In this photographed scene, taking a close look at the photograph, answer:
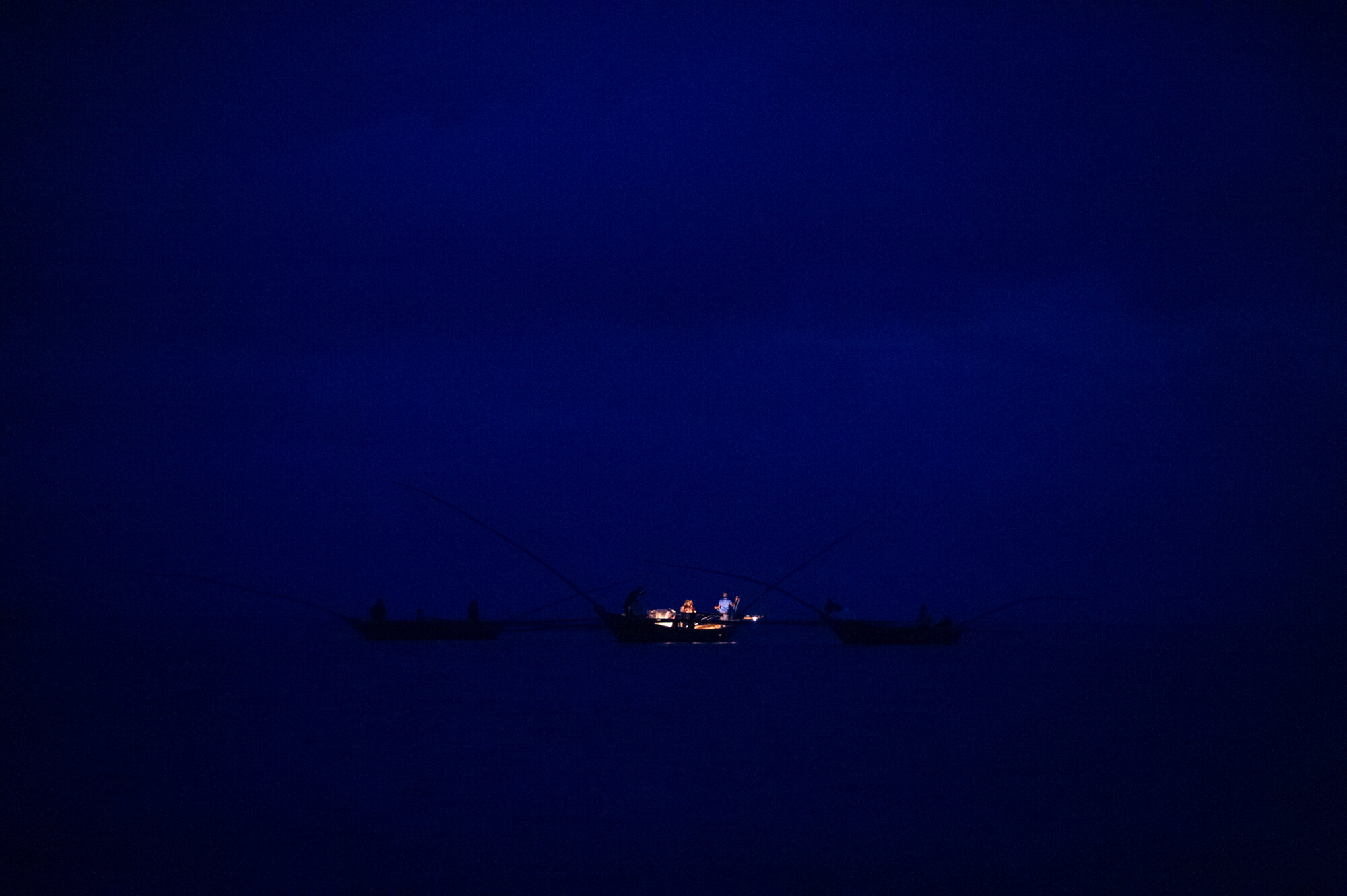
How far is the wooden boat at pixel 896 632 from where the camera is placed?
43062mm

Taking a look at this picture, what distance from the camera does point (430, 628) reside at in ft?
139

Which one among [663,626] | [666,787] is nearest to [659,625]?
[663,626]

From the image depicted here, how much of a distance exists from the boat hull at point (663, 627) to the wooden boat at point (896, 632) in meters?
5.18

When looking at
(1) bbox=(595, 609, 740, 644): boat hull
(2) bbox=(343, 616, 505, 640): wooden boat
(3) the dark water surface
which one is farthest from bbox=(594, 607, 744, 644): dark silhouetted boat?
(3) the dark water surface

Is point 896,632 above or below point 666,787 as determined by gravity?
above

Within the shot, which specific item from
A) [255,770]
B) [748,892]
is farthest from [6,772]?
[748,892]

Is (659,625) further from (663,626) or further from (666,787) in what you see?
(666,787)

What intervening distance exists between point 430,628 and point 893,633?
57.5 feet

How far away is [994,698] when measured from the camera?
2659 centimetres

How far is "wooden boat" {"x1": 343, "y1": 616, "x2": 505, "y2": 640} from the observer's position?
139ft

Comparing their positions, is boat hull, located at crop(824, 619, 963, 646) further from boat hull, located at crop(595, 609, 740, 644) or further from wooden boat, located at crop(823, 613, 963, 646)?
boat hull, located at crop(595, 609, 740, 644)

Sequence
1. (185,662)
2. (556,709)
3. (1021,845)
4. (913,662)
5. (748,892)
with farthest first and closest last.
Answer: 1. (185,662)
2. (913,662)
3. (556,709)
4. (1021,845)
5. (748,892)

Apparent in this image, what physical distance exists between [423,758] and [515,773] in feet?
6.22

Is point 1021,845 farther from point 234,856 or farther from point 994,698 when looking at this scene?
point 994,698
